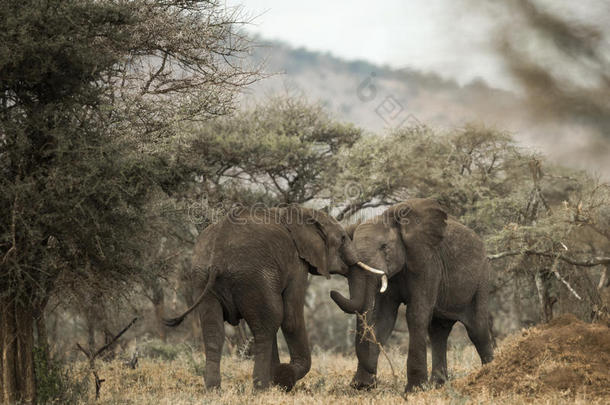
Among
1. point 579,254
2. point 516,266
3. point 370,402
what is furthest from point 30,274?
point 579,254

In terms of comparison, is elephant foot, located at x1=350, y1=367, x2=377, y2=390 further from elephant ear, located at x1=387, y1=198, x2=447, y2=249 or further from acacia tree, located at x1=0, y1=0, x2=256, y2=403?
acacia tree, located at x1=0, y1=0, x2=256, y2=403

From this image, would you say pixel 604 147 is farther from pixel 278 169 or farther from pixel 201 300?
pixel 278 169

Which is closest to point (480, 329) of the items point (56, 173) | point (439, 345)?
point (439, 345)

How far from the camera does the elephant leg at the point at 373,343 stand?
13.3 metres

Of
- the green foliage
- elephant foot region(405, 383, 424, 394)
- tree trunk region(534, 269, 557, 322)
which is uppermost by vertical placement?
the green foliage

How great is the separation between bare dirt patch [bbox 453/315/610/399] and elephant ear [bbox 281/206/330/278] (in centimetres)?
293

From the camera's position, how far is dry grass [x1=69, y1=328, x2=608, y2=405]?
35.0 feet

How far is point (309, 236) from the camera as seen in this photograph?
13133 millimetres

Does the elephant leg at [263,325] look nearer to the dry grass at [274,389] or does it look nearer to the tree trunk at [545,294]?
the dry grass at [274,389]

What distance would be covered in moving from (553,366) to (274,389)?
4.11m

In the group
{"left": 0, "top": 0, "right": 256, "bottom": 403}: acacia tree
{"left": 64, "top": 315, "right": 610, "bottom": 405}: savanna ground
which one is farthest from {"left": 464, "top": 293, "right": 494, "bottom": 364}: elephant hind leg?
{"left": 0, "top": 0, "right": 256, "bottom": 403}: acacia tree

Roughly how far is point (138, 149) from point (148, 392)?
4.17 m

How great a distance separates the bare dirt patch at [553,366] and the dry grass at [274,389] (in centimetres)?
20

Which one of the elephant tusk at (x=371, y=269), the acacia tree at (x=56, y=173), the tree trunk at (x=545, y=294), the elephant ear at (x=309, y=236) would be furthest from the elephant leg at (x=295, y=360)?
the tree trunk at (x=545, y=294)
